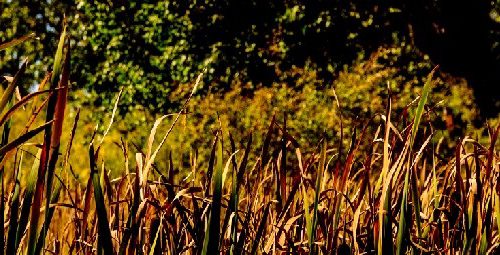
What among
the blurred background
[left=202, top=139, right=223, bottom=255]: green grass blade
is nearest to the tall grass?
[left=202, top=139, right=223, bottom=255]: green grass blade

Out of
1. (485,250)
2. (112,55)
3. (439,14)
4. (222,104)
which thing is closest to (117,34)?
(112,55)

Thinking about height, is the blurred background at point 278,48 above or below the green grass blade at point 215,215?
above

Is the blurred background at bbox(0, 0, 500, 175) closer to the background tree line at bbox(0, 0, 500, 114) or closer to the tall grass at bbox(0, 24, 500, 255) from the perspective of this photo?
the background tree line at bbox(0, 0, 500, 114)

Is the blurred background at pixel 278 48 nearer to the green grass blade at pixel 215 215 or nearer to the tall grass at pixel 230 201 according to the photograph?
the tall grass at pixel 230 201

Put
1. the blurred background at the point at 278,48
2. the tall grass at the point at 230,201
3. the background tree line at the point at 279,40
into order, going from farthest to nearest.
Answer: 1. the background tree line at the point at 279,40
2. the blurred background at the point at 278,48
3. the tall grass at the point at 230,201

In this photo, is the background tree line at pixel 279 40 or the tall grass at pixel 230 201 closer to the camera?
the tall grass at pixel 230 201

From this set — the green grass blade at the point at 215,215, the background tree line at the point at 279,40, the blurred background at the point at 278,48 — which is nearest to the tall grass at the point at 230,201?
the green grass blade at the point at 215,215

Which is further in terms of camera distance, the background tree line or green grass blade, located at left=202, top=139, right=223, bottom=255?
the background tree line

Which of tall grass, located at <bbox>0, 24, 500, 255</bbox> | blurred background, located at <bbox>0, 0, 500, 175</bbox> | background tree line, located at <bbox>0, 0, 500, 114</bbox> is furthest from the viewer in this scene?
background tree line, located at <bbox>0, 0, 500, 114</bbox>

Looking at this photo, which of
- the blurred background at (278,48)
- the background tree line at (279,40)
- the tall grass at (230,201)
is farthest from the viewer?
the background tree line at (279,40)

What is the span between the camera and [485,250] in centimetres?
148

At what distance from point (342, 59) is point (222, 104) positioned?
1897mm

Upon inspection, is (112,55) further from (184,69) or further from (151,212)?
(151,212)

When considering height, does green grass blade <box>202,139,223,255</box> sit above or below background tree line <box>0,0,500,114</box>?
below
